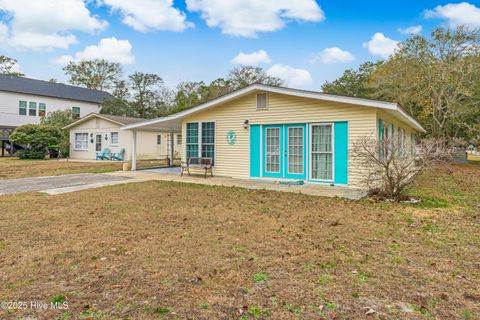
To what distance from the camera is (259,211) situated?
6.27m

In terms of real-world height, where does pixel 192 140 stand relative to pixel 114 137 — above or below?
below

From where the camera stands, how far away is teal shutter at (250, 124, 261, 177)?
11.1 metres

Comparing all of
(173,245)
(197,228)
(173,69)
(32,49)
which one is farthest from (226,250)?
(173,69)

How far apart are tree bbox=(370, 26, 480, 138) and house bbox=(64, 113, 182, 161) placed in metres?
17.1

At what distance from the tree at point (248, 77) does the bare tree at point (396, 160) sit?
93.2 feet

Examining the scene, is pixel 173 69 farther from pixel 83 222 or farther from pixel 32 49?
pixel 83 222

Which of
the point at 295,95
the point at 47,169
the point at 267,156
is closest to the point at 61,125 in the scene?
the point at 47,169

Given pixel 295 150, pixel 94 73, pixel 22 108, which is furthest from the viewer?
pixel 94 73

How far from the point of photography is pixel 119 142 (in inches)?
840

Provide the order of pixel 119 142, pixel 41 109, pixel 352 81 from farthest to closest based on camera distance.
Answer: pixel 352 81 < pixel 41 109 < pixel 119 142

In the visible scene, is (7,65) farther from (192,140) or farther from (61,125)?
(192,140)

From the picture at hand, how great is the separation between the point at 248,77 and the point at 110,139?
60.2 ft

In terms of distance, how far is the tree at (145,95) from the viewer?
35.1 m

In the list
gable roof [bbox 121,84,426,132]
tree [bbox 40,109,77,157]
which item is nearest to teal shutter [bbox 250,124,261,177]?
gable roof [bbox 121,84,426,132]
